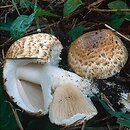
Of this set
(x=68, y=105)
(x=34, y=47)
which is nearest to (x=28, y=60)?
(x=34, y=47)

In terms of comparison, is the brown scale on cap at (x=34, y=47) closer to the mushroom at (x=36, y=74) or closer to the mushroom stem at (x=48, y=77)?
the mushroom at (x=36, y=74)

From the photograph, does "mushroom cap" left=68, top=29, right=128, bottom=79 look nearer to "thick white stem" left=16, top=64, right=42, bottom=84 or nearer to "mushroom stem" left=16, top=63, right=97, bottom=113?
"mushroom stem" left=16, top=63, right=97, bottom=113

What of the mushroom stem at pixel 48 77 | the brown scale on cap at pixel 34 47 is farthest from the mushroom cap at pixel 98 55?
the brown scale on cap at pixel 34 47

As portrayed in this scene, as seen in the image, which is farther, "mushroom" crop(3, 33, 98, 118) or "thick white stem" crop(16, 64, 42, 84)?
"thick white stem" crop(16, 64, 42, 84)

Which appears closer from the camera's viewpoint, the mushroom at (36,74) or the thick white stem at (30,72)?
the mushroom at (36,74)

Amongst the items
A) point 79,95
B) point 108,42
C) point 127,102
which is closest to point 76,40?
point 108,42

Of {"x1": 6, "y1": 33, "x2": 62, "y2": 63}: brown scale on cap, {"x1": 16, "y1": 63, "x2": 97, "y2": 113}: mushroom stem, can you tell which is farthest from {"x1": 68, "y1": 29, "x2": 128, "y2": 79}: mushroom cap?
{"x1": 6, "y1": 33, "x2": 62, "y2": 63}: brown scale on cap

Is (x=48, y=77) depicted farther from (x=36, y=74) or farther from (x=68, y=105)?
(x=68, y=105)
